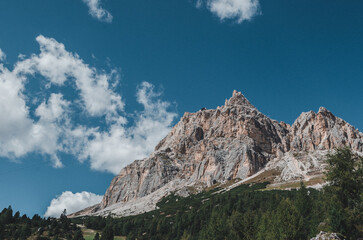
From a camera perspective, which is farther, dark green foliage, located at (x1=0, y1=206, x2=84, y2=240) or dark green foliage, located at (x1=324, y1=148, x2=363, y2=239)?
dark green foliage, located at (x1=0, y1=206, x2=84, y2=240)

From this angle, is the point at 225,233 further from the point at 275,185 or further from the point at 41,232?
the point at 275,185

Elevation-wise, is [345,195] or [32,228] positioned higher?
[32,228]

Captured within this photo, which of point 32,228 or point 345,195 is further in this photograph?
point 32,228

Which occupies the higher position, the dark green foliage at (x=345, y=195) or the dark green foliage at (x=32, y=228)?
the dark green foliage at (x=32, y=228)

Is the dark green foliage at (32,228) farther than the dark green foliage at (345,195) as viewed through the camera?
Yes

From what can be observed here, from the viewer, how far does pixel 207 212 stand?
138750 mm

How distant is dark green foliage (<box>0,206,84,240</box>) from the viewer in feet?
363

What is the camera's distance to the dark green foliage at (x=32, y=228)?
110631 mm

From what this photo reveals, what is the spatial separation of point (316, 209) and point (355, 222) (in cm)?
1554

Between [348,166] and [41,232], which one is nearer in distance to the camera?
[348,166]

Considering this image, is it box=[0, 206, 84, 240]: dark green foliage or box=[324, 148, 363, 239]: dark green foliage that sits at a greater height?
box=[0, 206, 84, 240]: dark green foliage

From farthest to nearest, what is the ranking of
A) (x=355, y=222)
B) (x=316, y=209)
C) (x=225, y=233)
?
1. (x=225, y=233)
2. (x=316, y=209)
3. (x=355, y=222)

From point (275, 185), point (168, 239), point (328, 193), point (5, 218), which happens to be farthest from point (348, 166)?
point (275, 185)

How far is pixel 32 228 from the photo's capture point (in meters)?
124
